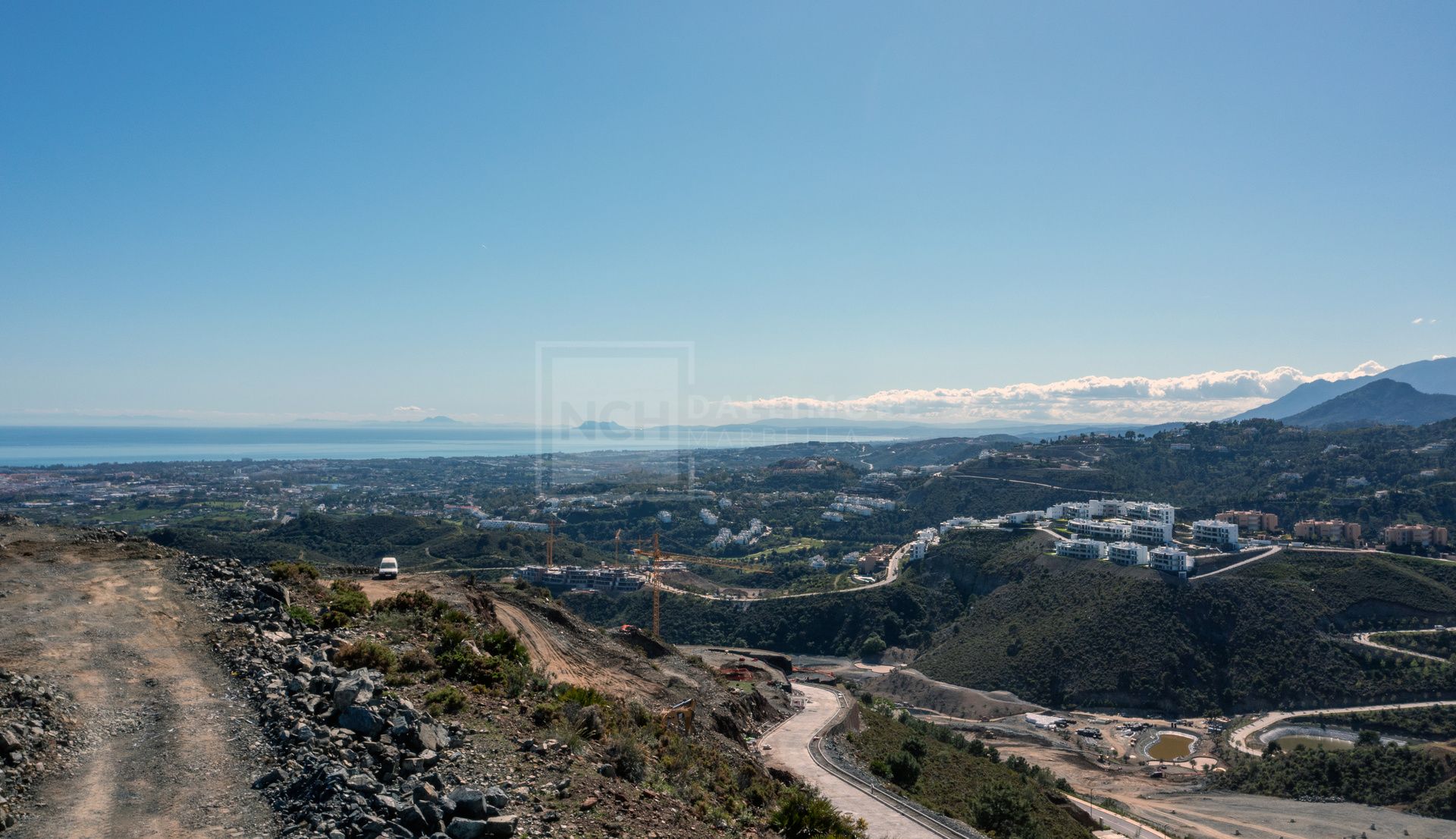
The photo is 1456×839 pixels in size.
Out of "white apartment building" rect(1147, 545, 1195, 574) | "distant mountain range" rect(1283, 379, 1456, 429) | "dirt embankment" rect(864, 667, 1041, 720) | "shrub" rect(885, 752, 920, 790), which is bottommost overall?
"dirt embankment" rect(864, 667, 1041, 720)

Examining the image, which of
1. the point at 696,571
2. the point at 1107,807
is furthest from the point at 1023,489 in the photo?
the point at 1107,807

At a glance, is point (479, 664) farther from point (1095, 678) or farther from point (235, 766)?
point (1095, 678)

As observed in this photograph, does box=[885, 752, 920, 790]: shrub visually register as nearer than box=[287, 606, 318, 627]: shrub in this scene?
No

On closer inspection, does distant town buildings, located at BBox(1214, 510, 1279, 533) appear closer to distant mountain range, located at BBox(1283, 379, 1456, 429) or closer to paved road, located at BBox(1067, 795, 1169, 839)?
paved road, located at BBox(1067, 795, 1169, 839)

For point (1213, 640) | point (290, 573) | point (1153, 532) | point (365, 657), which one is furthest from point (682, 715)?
point (1153, 532)

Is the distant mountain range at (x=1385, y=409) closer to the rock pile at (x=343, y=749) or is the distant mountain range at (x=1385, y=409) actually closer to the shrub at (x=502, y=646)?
the shrub at (x=502, y=646)

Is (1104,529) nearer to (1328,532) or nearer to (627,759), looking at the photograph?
(1328,532)

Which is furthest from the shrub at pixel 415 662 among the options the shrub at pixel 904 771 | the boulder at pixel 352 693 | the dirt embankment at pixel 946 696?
the dirt embankment at pixel 946 696

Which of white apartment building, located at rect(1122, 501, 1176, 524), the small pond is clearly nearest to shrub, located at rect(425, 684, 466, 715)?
the small pond
